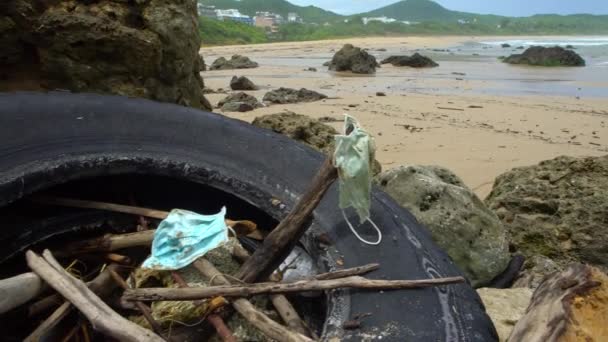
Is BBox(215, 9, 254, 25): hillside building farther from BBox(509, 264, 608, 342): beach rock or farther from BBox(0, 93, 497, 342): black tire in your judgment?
BBox(509, 264, 608, 342): beach rock

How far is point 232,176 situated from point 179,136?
0.39 metres

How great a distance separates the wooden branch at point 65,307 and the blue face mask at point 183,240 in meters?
0.16

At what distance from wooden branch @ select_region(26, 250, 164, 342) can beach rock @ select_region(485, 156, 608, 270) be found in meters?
2.69

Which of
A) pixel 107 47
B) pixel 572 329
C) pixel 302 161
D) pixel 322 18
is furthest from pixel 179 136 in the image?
pixel 322 18

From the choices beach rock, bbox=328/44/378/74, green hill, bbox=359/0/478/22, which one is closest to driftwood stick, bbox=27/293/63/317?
beach rock, bbox=328/44/378/74

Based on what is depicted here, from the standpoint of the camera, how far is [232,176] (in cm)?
243

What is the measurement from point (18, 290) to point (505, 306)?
6.70ft

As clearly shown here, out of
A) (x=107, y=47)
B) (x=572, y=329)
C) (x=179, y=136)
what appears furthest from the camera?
(x=107, y=47)

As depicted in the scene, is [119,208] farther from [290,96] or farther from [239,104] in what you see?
[290,96]

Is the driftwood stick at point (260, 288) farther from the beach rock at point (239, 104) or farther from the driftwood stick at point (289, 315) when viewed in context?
the beach rock at point (239, 104)

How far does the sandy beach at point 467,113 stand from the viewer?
21.0 feet

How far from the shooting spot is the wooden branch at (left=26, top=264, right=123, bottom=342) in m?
1.84

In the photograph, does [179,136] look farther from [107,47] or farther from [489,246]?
[489,246]

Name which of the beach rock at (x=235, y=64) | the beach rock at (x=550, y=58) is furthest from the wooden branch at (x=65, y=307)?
the beach rock at (x=550, y=58)
